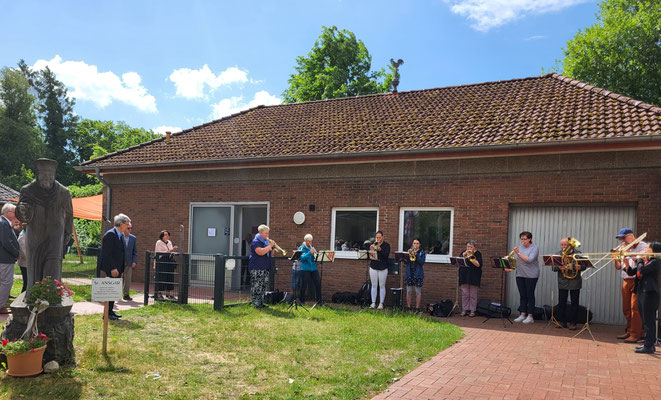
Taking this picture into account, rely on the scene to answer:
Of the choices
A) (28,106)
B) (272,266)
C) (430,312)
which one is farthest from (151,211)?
(28,106)

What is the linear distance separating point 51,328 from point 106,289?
0.89 meters

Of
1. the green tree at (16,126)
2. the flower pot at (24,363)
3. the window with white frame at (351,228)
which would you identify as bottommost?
the flower pot at (24,363)

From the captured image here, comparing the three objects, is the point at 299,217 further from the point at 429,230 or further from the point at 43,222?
the point at 43,222

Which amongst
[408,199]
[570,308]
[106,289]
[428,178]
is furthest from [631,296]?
[106,289]

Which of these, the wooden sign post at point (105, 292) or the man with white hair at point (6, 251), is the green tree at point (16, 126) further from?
the wooden sign post at point (105, 292)

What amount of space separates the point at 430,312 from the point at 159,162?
337 inches

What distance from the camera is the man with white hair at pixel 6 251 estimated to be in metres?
8.67

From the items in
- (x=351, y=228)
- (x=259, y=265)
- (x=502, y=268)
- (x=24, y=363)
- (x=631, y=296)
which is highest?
(x=351, y=228)

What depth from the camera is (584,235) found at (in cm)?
1041

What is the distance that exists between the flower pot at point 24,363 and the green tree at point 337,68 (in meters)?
29.6

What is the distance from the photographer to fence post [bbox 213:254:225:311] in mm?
10070

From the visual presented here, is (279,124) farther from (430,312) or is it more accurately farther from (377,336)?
(377,336)

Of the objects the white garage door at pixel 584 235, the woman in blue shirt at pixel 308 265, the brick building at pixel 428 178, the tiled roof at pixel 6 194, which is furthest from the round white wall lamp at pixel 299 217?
the tiled roof at pixel 6 194

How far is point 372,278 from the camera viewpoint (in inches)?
449
